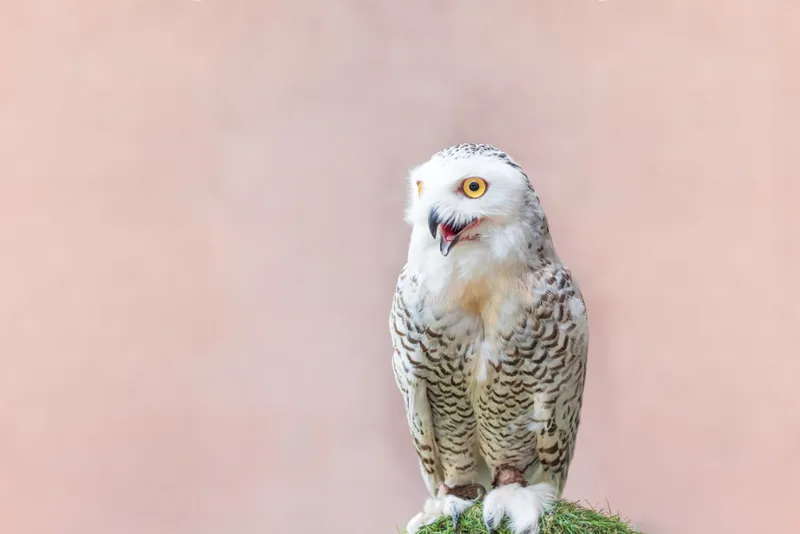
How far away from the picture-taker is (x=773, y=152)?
1.82m

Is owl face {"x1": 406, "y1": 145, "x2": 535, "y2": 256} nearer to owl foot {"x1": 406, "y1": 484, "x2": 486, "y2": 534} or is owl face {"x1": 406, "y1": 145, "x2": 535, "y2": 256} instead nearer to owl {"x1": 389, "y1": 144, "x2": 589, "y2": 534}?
owl {"x1": 389, "y1": 144, "x2": 589, "y2": 534}

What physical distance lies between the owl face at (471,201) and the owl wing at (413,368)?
0.42 feet

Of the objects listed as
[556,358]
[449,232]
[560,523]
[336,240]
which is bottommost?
[560,523]

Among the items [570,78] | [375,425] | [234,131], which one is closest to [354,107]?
[234,131]

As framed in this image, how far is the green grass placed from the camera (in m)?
1.20

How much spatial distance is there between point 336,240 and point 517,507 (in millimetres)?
910

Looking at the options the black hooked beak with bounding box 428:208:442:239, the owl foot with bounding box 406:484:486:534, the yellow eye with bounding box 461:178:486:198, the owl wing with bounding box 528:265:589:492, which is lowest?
the owl foot with bounding box 406:484:486:534

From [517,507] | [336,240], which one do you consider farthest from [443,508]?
[336,240]

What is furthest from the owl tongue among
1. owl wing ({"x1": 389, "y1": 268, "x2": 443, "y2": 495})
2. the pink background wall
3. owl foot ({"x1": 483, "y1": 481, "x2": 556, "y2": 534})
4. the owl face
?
the pink background wall

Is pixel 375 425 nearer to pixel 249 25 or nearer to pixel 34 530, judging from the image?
pixel 34 530

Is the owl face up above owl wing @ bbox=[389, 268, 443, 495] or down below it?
above

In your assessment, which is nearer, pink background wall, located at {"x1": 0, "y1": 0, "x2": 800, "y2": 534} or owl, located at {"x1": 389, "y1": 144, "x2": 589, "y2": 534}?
owl, located at {"x1": 389, "y1": 144, "x2": 589, "y2": 534}

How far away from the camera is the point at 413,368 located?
1.29m

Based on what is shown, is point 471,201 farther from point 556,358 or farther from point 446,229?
point 556,358
